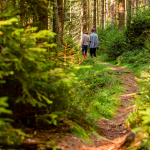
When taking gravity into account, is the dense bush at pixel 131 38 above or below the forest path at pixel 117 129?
above

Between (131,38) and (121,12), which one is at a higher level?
(121,12)

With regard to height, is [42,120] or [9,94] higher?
[9,94]

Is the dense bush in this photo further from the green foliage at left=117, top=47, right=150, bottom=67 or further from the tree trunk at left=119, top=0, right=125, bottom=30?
the tree trunk at left=119, top=0, right=125, bottom=30

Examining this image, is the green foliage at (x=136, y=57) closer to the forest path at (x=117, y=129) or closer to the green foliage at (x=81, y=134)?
the forest path at (x=117, y=129)

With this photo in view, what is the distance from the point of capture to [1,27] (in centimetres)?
250

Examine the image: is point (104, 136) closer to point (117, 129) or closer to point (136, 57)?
point (117, 129)

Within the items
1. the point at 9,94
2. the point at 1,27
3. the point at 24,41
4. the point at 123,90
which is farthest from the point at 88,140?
the point at 123,90

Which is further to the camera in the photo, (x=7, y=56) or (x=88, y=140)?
(x=88, y=140)

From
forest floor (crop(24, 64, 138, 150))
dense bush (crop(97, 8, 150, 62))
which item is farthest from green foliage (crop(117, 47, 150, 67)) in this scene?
forest floor (crop(24, 64, 138, 150))

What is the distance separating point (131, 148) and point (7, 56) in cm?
252

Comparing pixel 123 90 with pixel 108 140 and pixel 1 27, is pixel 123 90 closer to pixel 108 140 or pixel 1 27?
pixel 108 140

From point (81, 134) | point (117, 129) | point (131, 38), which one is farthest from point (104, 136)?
point (131, 38)

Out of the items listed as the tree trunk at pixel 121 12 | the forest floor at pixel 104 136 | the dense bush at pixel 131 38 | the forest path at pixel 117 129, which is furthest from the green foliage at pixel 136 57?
the forest floor at pixel 104 136

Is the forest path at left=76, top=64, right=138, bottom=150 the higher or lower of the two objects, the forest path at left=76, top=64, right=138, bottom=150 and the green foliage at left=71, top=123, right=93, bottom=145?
the lower
